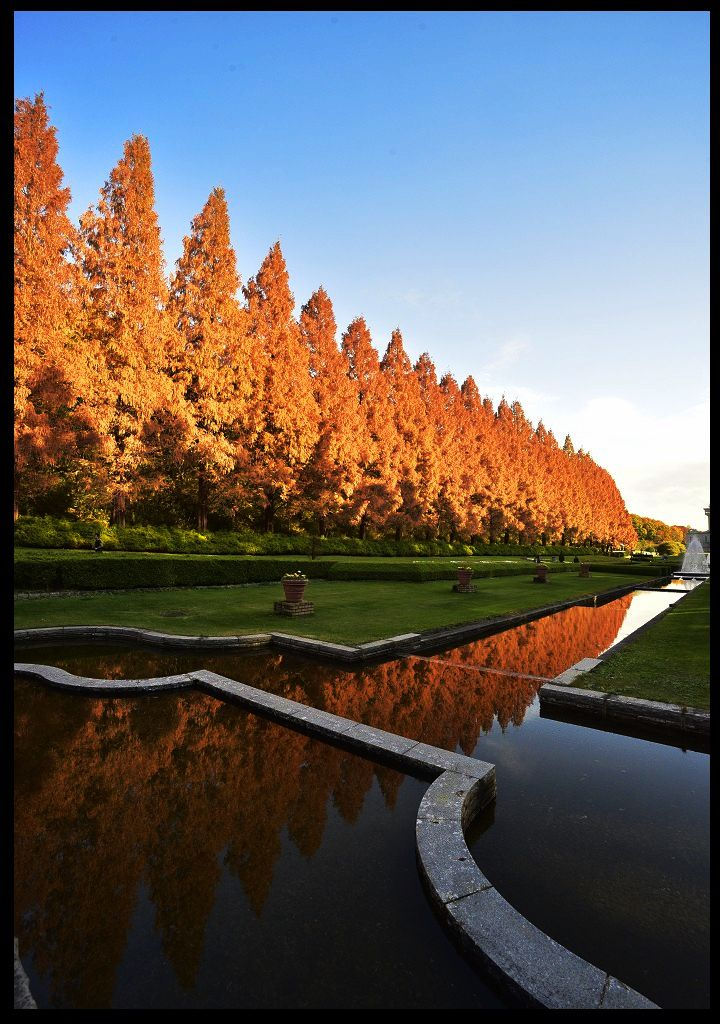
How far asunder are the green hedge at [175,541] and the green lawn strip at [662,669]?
1574 centimetres

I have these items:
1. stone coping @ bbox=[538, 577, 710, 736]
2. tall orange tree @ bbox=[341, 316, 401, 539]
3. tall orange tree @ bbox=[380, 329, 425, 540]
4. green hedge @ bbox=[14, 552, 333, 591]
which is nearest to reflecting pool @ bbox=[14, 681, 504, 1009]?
stone coping @ bbox=[538, 577, 710, 736]

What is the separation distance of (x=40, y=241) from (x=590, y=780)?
19.7 m

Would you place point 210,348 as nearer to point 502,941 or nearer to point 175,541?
point 175,541

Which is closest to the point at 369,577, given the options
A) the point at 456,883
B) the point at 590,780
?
the point at 590,780

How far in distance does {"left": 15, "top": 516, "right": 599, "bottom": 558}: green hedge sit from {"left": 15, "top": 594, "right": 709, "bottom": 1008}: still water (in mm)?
12402

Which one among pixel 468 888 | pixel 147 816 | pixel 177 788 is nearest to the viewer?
pixel 468 888

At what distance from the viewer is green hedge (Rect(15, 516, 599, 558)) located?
16.5 meters

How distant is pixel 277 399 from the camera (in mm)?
23719

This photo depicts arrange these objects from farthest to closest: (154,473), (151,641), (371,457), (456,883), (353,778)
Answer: (371,457), (154,473), (151,641), (353,778), (456,883)

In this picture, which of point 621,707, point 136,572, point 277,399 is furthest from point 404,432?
point 621,707

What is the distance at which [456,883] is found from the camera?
283 cm

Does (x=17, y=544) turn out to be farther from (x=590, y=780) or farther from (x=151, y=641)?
(x=590, y=780)

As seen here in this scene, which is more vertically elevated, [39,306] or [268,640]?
[39,306]

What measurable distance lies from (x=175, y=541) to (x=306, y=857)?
18012 millimetres
